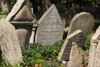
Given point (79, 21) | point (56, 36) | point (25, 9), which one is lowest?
point (56, 36)

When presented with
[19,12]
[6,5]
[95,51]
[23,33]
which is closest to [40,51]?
[23,33]

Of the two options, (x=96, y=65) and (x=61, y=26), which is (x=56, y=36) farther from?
(x=96, y=65)

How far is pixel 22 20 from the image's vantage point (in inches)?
239

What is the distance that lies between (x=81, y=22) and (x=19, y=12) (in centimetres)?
248

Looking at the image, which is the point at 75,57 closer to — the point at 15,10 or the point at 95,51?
the point at 95,51

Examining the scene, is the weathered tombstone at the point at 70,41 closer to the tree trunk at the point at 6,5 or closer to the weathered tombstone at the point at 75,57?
the weathered tombstone at the point at 75,57

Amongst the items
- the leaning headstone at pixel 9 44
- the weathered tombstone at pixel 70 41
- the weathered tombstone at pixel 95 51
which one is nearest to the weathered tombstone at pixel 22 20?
the leaning headstone at pixel 9 44

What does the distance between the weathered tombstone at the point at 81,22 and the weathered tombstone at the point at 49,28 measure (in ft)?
1.60

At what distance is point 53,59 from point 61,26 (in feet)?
5.50

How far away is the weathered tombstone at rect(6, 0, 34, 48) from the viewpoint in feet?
19.3

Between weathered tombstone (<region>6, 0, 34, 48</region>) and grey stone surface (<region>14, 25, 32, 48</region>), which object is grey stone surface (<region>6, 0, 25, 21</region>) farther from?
grey stone surface (<region>14, 25, 32, 48</region>)

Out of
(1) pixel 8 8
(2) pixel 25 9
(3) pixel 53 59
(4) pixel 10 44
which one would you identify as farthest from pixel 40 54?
(1) pixel 8 8

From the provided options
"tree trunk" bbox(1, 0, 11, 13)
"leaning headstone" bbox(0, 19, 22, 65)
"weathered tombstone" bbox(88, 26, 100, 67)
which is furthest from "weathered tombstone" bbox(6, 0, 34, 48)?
"tree trunk" bbox(1, 0, 11, 13)

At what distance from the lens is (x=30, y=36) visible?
255 inches
